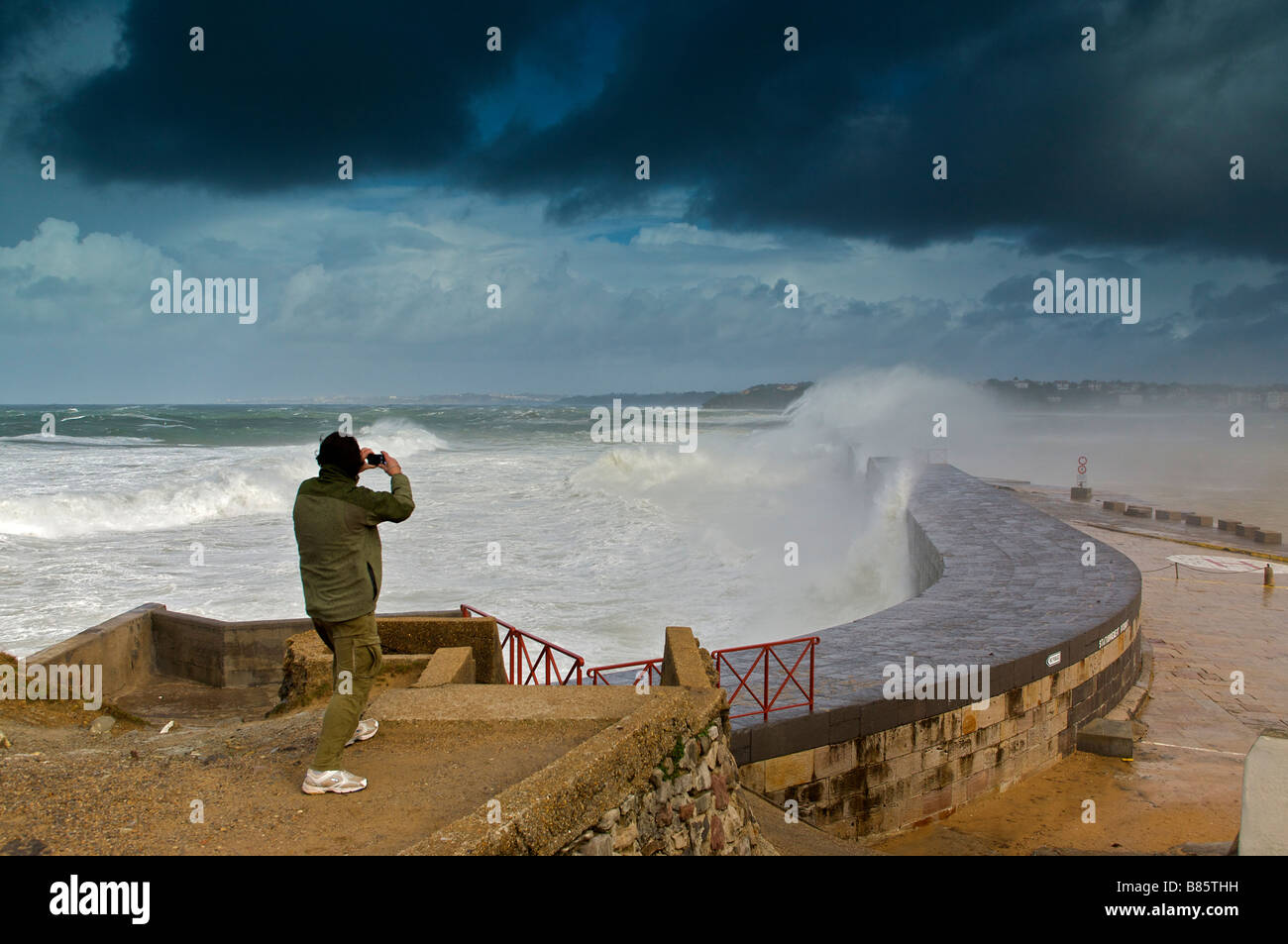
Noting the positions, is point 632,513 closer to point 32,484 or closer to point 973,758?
point 973,758

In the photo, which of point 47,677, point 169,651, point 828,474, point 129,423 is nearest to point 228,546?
point 169,651

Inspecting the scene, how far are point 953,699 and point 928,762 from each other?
0.56 metres

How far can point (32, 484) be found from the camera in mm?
30203

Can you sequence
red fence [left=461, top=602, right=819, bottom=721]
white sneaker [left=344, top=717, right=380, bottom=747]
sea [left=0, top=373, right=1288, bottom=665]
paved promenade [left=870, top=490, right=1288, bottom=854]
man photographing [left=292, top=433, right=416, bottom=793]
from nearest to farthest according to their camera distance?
man photographing [left=292, top=433, right=416, bottom=793] < white sneaker [left=344, top=717, right=380, bottom=747] < red fence [left=461, top=602, right=819, bottom=721] < paved promenade [left=870, top=490, right=1288, bottom=854] < sea [left=0, top=373, right=1288, bottom=665]

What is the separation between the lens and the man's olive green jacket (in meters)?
3.49

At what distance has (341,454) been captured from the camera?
3.55 meters

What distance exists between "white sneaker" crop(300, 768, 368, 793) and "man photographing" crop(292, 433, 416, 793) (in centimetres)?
1

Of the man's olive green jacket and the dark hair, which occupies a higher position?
the dark hair

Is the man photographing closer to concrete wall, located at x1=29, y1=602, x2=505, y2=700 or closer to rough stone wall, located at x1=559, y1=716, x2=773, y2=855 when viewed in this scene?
rough stone wall, located at x1=559, y1=716, x2=773, y2=855

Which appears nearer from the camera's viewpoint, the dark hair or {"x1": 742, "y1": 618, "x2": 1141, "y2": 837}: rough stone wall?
the dark hair

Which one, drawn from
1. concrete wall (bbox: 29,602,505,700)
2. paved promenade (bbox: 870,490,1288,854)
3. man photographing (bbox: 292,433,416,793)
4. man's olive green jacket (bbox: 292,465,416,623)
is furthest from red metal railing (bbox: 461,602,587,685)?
paved promenade (bbox: 870,490,1288,854)

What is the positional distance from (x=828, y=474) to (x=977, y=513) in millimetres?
15288

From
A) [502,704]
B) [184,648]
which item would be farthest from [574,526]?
[502,704]
